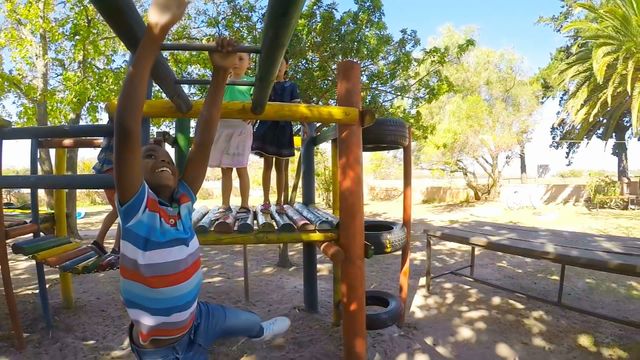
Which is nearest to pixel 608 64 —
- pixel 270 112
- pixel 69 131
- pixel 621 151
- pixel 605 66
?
pixel 605 66

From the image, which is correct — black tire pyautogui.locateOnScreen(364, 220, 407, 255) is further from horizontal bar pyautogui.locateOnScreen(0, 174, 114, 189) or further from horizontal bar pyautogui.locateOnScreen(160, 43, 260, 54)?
horizontal bar pyautogui.locateOnScreen(160, 43, 260, 54)

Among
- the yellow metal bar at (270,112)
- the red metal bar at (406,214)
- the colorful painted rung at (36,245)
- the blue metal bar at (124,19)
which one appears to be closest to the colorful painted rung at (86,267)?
the colorful painted rung at (36,245)

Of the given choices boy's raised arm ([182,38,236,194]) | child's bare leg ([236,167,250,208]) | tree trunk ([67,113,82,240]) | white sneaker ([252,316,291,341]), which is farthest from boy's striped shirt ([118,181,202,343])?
tree trunk ([67,113,82,240])

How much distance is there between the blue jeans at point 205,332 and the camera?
1.27m

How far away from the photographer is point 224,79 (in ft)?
4.10

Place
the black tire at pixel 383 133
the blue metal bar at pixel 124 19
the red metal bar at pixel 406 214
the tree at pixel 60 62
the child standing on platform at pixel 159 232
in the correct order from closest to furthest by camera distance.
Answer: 1. the blue metal bar at pixel 124 19
2. the child standing on platform at pixel 159 232
3. the black tire at pixel 383 133
4. the red metal bar at pixel 406 214
5. the tree at pixel 60 62

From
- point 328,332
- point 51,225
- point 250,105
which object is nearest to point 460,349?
point 328,332

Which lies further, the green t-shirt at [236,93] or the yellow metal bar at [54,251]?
the green t-shirt at [236,93]

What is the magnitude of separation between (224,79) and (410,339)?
7.97ft

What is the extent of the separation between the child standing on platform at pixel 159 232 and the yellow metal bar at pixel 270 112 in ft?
1.13

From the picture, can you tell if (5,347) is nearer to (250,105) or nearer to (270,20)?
(250,105)

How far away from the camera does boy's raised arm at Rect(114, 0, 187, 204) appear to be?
2.64 feet

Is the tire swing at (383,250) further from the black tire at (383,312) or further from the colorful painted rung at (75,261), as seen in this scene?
the colorful painted rung at (75,261)

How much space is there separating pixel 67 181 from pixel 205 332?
0.97m
